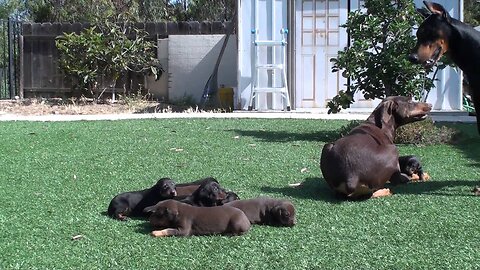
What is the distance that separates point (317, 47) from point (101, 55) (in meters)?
5.24

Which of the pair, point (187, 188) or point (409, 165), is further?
point (409, 165)

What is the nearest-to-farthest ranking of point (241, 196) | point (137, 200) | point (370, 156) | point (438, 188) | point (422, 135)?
point (137, 200), point (370, 156), point (241, 196), point (438, 188), point (422, 135)

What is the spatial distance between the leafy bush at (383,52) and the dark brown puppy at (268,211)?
5003 mm

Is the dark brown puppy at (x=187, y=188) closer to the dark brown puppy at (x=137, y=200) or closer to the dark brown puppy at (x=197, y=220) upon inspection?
the dark brown puppy at (x=137, y=200)

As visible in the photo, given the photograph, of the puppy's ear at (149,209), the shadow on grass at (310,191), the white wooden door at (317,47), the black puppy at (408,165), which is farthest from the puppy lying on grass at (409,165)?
the white wooden door at (317,47)

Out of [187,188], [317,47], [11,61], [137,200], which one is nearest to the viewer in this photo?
[137,200]

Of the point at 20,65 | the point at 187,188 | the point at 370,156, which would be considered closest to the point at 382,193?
the point at 370,156

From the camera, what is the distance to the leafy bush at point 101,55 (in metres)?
16.3

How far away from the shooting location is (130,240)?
4.38 metres

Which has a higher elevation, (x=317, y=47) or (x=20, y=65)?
(x=317, y=47)

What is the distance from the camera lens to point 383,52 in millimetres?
9484

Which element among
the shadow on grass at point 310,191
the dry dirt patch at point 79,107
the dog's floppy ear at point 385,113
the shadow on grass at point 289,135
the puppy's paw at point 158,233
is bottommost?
the puppy's paw at point 158,233

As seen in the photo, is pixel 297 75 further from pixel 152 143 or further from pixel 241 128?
pixel 152 143

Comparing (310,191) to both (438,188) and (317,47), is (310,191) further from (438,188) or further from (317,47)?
(317,47)
